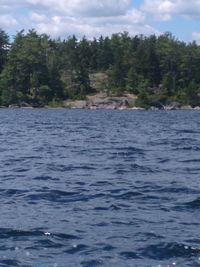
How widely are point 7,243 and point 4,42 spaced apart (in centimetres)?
16662

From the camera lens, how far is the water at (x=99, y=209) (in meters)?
15.5

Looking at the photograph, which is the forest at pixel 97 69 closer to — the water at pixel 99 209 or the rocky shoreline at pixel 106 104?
the rocky shoreline at pixel 106 104

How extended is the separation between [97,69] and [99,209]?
167 metres

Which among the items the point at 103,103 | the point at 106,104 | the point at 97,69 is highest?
the point at 97,69

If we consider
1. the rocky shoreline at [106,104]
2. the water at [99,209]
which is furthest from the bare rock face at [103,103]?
the water at [99,209]

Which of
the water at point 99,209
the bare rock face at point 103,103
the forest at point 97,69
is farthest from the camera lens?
the forest at point 97,69

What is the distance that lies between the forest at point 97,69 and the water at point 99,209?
394 feet

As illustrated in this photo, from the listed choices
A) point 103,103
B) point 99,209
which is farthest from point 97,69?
point 99,209

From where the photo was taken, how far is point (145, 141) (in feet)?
150

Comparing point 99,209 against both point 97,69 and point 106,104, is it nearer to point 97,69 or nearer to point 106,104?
point 106,104

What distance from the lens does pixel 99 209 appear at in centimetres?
2005

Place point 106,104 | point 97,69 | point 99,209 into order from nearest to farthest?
point 99,209
point 106,104
point 97,69

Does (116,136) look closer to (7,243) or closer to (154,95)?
(7,243)

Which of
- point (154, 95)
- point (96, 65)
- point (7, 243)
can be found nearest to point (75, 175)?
point (7, 243)
